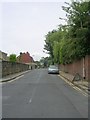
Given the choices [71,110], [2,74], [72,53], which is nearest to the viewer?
[71,110]

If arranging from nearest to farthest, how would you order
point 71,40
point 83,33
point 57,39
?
point 83,33
point 71,40
point 57,39

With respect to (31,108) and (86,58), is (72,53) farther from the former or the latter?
(31,108)

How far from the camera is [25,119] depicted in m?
11.4

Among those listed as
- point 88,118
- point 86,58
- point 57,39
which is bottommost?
point 88,118

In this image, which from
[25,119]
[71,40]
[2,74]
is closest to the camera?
[25,119]

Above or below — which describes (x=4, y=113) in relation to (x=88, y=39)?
below

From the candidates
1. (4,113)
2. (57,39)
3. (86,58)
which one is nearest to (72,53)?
(86,58)

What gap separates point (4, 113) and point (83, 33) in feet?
65.8

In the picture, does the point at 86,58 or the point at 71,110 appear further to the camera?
the point at 86,58

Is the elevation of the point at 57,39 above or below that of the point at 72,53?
above

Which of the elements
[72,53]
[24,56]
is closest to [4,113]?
[72,53]

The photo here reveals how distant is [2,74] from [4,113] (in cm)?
3236

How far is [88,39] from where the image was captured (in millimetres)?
33312

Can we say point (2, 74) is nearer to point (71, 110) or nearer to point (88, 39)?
point (88, 39)
